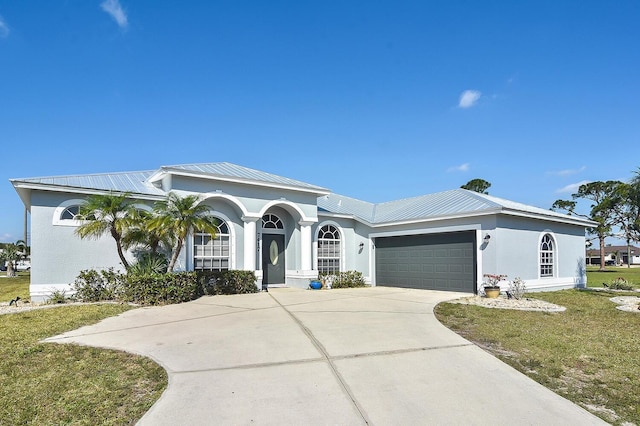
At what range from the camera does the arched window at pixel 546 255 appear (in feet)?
55.4

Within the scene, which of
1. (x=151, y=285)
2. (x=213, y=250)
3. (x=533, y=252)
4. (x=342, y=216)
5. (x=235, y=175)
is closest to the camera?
(x=151, y=285)

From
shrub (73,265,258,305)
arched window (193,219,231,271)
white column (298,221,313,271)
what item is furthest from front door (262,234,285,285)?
shrub (73,265,258,305)

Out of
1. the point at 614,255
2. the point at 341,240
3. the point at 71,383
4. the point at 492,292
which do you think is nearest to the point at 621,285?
the point at 492,292

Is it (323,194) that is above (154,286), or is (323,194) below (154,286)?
above

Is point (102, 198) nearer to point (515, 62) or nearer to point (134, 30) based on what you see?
point (134, 30)

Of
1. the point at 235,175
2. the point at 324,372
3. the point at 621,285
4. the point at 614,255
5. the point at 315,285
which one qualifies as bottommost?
the point at 614,255

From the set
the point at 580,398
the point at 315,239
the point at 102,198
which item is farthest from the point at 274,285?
the point at 580,398

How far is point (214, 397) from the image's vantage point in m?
4.63

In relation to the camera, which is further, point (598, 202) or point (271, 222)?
point (598, 202)

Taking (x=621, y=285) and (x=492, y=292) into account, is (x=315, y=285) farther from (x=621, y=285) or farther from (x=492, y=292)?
(x=621, y=285)

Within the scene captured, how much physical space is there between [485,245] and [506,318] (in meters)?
5.57

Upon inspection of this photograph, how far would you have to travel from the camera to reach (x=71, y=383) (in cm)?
516

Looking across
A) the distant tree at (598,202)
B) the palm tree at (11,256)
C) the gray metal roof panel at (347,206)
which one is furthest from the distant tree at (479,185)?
the palm tree at (11,256)

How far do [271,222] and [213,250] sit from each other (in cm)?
331
